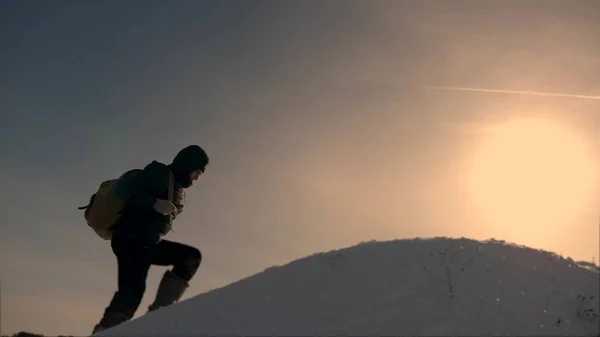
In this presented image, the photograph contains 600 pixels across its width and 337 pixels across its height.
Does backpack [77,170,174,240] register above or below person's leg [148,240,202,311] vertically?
above

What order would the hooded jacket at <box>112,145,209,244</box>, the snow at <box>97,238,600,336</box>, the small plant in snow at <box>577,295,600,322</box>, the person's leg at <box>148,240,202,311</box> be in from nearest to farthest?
the snow at <box>97,238,600,336</box> → the small plant in snow at <box>577,295,600,322</box> → the hooded jacket at <box>112,145,209,244</box> → the person's leg at <box>148,240,202,311</box>

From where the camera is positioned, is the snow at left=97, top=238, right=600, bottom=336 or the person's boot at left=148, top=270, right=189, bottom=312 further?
the person's boot at left=148, top=270, right=189, bottom=312

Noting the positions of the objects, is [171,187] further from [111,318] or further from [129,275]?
[111,318]

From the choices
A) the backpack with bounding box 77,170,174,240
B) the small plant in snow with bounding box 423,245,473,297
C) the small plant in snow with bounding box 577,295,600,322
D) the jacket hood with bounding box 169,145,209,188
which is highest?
the jacket hood with bounding box 169,145,209,188

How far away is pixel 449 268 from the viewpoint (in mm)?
6379

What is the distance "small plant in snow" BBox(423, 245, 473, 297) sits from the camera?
6025 mm

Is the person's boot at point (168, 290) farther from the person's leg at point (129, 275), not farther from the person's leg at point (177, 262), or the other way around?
the person's leg at point (129, 275)

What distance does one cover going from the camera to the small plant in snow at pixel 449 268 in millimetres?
6025

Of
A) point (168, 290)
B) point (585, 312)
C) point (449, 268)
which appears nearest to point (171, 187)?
point (168, 290)

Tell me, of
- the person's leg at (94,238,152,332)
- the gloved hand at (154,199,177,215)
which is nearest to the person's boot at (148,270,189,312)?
the person's leg at (94,238,152,332)

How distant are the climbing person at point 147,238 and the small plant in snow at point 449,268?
3.20 m

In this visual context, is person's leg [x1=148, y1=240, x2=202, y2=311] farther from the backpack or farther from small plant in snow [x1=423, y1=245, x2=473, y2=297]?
small plant in snow [x1=423, y1=245, x2=473, y2=297]

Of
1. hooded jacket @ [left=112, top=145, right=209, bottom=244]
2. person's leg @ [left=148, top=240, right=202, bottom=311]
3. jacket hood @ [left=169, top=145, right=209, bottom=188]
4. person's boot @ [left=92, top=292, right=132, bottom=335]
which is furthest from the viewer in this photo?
jacket hood @ [left=169, top=145, right=209, bottom=188]

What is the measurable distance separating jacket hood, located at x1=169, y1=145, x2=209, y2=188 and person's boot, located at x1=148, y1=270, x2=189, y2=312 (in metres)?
1.22
